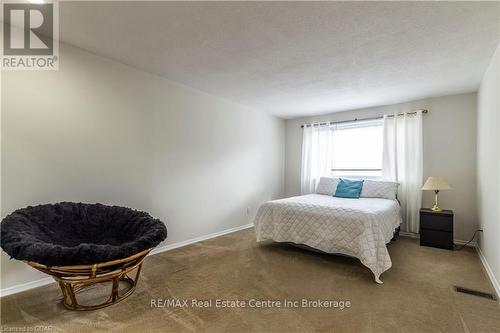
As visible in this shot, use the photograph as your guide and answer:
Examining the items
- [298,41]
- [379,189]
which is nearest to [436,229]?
[379,189]

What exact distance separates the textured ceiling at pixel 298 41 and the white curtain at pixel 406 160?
70cm

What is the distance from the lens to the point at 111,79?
2941 millimetres

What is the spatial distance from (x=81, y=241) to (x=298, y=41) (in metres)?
2.80

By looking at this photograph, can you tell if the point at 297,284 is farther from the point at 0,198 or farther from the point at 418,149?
the point at 418,149

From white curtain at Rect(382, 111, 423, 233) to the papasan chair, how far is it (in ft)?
13.1

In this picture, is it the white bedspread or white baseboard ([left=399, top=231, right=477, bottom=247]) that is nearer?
the white bedspread

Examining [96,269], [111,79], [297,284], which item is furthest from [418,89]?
[96,269]

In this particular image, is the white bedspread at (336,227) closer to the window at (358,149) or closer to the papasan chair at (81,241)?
the window at (358,149)

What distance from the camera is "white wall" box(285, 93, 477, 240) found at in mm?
3828

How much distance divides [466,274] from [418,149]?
211 cm

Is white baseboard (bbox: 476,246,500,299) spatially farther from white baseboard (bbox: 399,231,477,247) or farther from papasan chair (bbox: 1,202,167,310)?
papasan chair (bbox: 1,202,167,310)

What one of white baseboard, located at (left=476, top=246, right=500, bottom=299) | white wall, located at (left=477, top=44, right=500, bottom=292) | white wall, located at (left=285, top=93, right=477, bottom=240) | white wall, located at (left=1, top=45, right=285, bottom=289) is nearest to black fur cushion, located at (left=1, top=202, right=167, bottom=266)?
white wall, located at (left=1, top=45, right=285, bottom=289)

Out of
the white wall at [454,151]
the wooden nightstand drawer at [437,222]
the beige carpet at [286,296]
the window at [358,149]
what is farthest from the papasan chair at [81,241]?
the white wall at [454,151]

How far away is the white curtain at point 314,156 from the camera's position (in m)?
5.23
